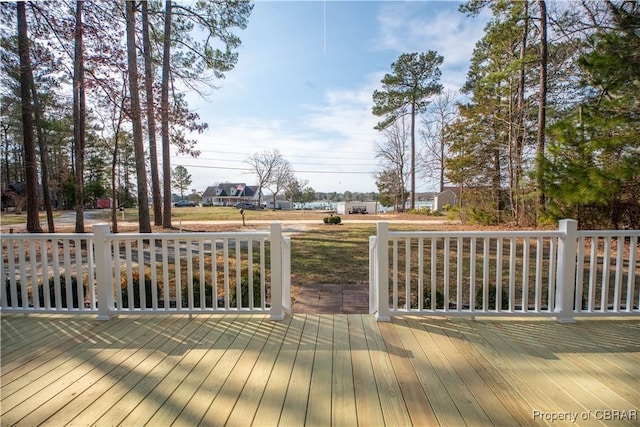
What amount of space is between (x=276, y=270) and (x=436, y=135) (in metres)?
19.0

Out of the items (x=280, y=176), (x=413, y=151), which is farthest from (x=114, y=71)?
(x=280, y=176)

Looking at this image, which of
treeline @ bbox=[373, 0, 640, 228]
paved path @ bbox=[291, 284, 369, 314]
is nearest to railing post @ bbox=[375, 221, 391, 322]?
paved path @ bbox=[291, 284, 369, 314]

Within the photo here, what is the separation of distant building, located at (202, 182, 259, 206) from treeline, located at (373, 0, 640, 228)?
41.2 m

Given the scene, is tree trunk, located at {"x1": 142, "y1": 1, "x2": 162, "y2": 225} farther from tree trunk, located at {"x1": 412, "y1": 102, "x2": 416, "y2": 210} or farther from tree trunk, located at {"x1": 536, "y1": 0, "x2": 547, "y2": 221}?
tree trunk, located at {"x1": 412, "y1": 102, "x2": 416, "y2": 210}

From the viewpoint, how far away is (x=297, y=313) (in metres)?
2.99

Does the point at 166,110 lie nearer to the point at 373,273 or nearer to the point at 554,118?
the point at 373,273

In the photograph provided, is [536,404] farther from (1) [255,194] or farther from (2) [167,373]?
(1) [255,194]

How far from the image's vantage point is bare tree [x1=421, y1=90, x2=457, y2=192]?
18.2 m

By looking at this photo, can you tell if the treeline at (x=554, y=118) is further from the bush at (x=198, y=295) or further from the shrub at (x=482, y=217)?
the bush at (x=198, y=295)

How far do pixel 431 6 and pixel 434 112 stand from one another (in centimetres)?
1460

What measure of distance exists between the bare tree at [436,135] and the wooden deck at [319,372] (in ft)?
55.8

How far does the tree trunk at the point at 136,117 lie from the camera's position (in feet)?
19.0

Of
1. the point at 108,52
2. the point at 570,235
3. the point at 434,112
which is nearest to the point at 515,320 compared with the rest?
the point at 570,235

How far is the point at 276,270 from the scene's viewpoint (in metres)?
2.69
